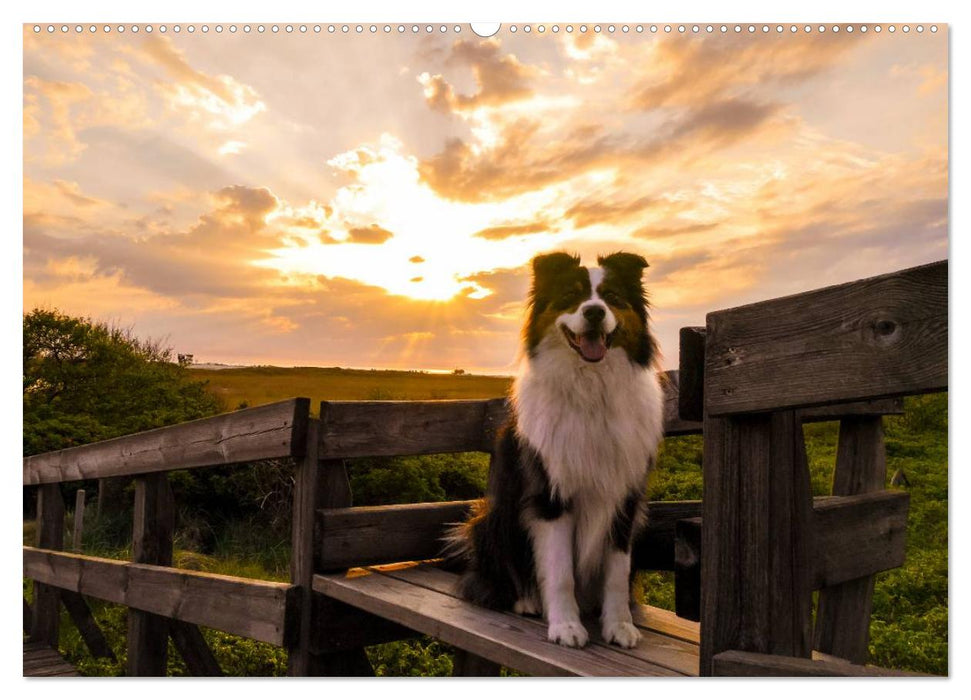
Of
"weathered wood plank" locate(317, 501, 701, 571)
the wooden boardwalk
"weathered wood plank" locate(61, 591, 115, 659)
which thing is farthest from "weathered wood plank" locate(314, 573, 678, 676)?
"weathered wood plank" locate(61, 591, 115, 659)

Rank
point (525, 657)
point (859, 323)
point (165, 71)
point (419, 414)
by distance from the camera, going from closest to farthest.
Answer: point (859, 323), point (525, 657), point (165, 71), point (419, 414)

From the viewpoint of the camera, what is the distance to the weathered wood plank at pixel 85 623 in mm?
4570

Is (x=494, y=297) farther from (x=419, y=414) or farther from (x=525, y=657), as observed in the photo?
(x=525, y=657)

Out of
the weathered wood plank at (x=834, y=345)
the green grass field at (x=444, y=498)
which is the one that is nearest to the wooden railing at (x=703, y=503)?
the weathered wood plank at (x=834, y=345)

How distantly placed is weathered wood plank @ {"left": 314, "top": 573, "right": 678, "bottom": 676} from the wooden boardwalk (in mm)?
2549

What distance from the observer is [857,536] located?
221 cm

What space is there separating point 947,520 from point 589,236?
1.40 metres

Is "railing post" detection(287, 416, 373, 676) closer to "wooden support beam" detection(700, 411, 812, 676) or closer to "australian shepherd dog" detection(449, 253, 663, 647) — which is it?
"australian shepherd dog" detection(449, 253, 663, 647)

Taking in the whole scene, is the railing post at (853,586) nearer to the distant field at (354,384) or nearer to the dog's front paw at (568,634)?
the dog's front paw at (568,634)

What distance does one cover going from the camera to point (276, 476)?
5633 millimetres

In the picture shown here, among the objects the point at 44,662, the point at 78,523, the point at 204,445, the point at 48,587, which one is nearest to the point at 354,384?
the point at 204,445

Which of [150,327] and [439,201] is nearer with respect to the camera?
[439,201]

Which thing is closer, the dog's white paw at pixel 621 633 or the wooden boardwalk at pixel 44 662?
the dog's white paw at pixel 621 633
